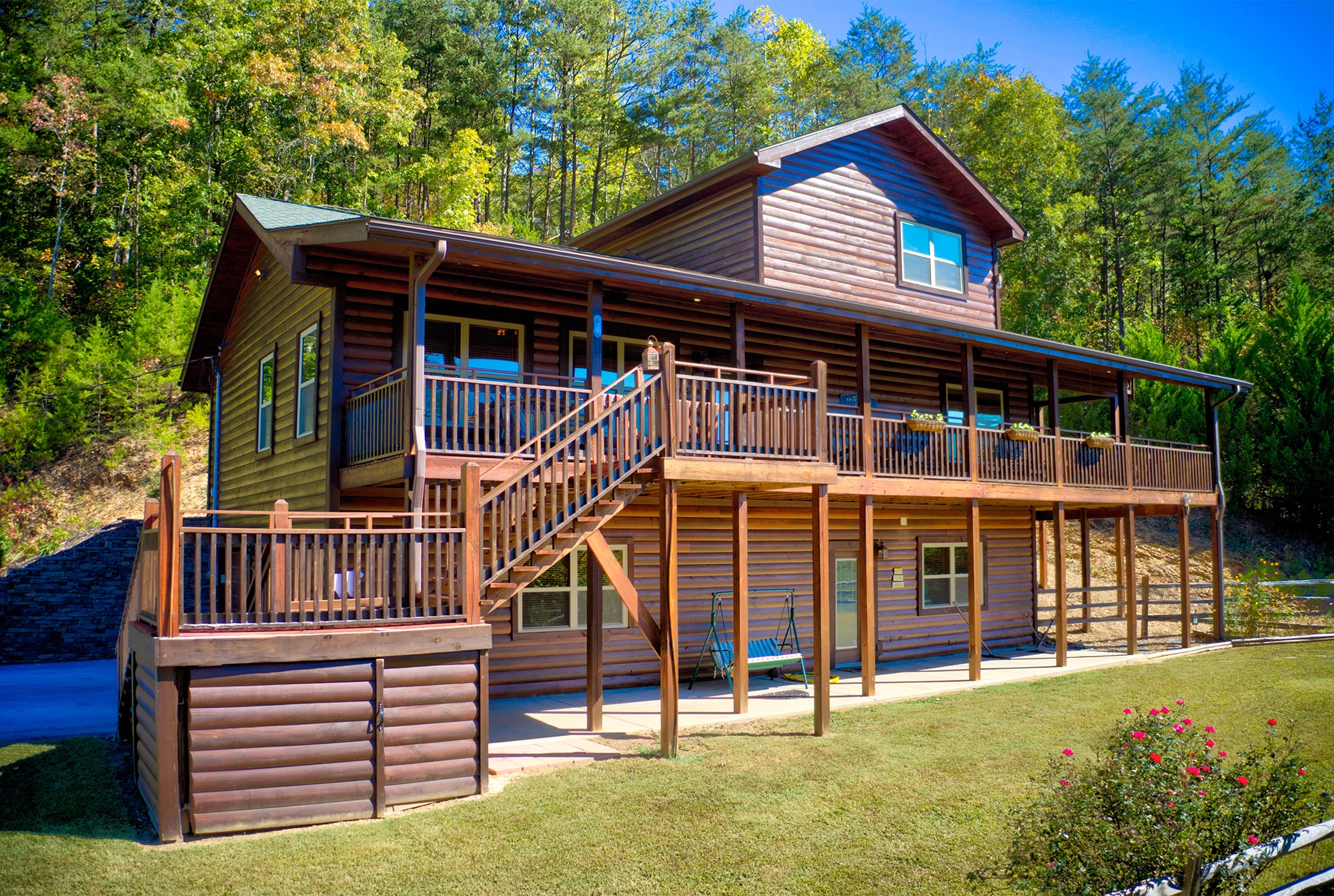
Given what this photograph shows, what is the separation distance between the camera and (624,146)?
43.2 meters

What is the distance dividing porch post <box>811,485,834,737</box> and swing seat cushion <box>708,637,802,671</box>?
8.53ft

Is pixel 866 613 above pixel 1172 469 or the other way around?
the other way around

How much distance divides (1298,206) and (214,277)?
145 feet

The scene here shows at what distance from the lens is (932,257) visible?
20859 mm

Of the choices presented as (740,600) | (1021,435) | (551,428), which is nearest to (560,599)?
(740,600)

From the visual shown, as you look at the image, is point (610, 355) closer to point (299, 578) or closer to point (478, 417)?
point (478, 417)

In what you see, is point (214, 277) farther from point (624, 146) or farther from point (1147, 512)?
point (624, 146)

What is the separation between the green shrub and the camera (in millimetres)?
5652

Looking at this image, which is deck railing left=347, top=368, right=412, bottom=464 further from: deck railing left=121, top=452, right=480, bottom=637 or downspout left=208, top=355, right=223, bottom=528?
downspout left=208, top=355, right=223, bottom=528

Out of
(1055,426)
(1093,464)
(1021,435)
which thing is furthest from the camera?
(1093,464)

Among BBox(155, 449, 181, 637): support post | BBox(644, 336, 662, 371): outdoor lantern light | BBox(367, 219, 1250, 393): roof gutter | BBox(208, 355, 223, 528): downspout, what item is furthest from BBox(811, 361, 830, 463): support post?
BBox(208, 355, 223, 528): downspout

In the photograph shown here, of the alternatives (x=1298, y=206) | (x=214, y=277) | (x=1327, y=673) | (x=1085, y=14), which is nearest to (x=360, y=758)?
(x=214, y=277)

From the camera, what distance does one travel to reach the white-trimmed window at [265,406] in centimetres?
1603

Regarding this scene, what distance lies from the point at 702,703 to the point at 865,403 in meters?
5.28
